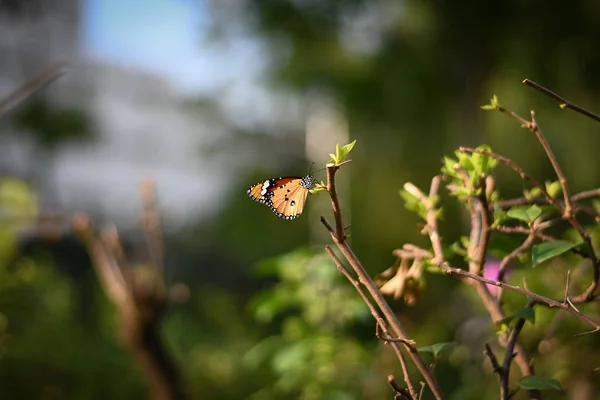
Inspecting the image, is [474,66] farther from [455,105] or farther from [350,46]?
[350,46]


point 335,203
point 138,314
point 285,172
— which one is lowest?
point 285,172

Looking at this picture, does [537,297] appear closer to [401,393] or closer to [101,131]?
[401,393]

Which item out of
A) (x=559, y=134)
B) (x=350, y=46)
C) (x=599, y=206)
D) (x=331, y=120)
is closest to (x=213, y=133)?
(x=331, y=120)

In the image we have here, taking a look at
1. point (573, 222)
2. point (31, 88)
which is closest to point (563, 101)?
point (573, 222)

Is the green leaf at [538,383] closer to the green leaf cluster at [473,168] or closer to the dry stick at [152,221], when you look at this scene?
the green leaf cluster at [473,168]

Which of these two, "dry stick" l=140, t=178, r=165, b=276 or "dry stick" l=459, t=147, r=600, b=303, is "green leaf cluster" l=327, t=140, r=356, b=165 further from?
"dry stick" l=140, t=178, r=165, b=276

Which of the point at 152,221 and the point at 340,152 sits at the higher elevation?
the point at 340,152

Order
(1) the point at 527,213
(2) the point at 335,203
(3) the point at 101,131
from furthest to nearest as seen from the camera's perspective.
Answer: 1. (3) the point at 101,131
2. (1) the point at 527,213
3. (2) the point at 335,203
